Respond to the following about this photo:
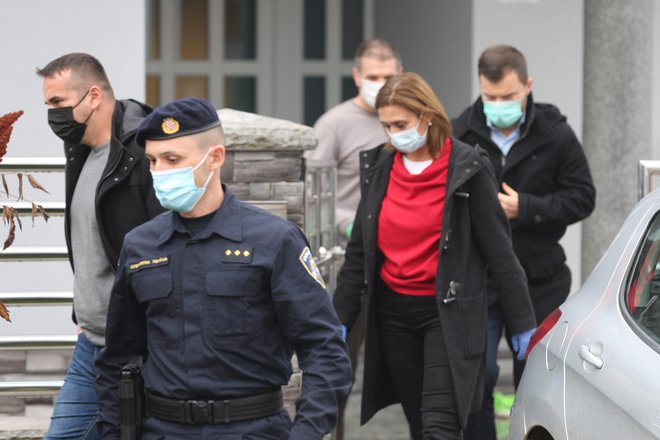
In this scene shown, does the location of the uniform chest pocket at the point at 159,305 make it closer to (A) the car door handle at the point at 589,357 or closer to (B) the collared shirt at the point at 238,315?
(B) the collared shirt at the point at 238,315

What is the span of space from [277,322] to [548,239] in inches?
107

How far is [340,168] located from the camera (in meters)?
7.77

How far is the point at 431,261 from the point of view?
548 cm

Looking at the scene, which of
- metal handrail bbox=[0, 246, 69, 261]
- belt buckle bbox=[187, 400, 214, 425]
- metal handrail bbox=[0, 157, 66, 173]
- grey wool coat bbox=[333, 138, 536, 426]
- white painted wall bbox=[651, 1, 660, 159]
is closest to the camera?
belt buckle bbox=[187, 400, 214, 425]

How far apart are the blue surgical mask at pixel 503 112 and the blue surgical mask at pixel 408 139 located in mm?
825

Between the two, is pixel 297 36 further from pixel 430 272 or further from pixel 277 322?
pixel 277 322

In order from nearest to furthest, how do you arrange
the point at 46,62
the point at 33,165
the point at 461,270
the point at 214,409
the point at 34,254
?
1. the point at 214,409
2. the point at 461,270
3. the point at 33,165
4. the point at 34,254
5. the point at 46,62

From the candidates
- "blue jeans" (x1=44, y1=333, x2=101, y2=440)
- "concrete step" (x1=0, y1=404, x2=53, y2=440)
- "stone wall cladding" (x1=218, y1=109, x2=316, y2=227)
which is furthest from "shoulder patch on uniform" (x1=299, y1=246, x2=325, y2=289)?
"concrete step" (x1=0, y1=404, x2=53, y2=440)

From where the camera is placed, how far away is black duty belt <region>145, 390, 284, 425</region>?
3.81 m

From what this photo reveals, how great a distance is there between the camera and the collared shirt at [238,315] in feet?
12.6

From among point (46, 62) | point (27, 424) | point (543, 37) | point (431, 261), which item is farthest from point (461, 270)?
point (543, 37)

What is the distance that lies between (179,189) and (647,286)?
1395 mm

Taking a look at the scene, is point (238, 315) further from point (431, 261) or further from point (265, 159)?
point (265, 159)

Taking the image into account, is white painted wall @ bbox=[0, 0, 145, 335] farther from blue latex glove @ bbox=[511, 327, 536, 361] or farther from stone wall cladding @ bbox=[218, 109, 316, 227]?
blue latex glove @ bbox=[511, 327, 536, 361]
